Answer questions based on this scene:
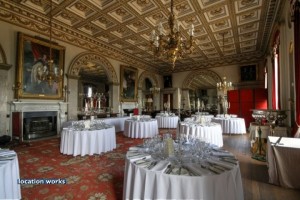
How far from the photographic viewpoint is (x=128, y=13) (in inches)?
245

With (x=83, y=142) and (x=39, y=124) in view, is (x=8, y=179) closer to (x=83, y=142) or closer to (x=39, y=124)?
(x=83, y=142)

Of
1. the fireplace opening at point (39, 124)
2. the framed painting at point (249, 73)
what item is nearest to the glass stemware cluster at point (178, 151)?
the fireplace opening at point (39, 124)

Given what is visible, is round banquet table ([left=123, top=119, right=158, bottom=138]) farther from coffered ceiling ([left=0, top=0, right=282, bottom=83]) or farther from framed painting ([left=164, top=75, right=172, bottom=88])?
framed painting ([left=164, top=75, right=172, bottom=88])

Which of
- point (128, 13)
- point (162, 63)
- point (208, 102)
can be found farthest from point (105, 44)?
point (208, 102)

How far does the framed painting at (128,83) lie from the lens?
10930 mm

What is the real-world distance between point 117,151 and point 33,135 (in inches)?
159

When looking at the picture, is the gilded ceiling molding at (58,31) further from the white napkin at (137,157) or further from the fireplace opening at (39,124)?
the white napkin at (137,157)

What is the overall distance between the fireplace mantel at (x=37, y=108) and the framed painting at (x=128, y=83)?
396 centimetres

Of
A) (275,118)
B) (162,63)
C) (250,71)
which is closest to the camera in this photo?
(275,118)

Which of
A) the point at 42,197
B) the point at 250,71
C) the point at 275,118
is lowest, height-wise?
the point at 42,197

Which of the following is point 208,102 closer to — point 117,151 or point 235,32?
point 235,32

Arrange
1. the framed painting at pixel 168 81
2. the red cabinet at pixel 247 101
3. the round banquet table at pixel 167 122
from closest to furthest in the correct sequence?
the round banquet table at pixel 167 122 → the red cabinet at pixel 247 101 → the framed painting at pixel 168 81

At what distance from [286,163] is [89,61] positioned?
29.0ft

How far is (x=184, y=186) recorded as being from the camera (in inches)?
58.7
